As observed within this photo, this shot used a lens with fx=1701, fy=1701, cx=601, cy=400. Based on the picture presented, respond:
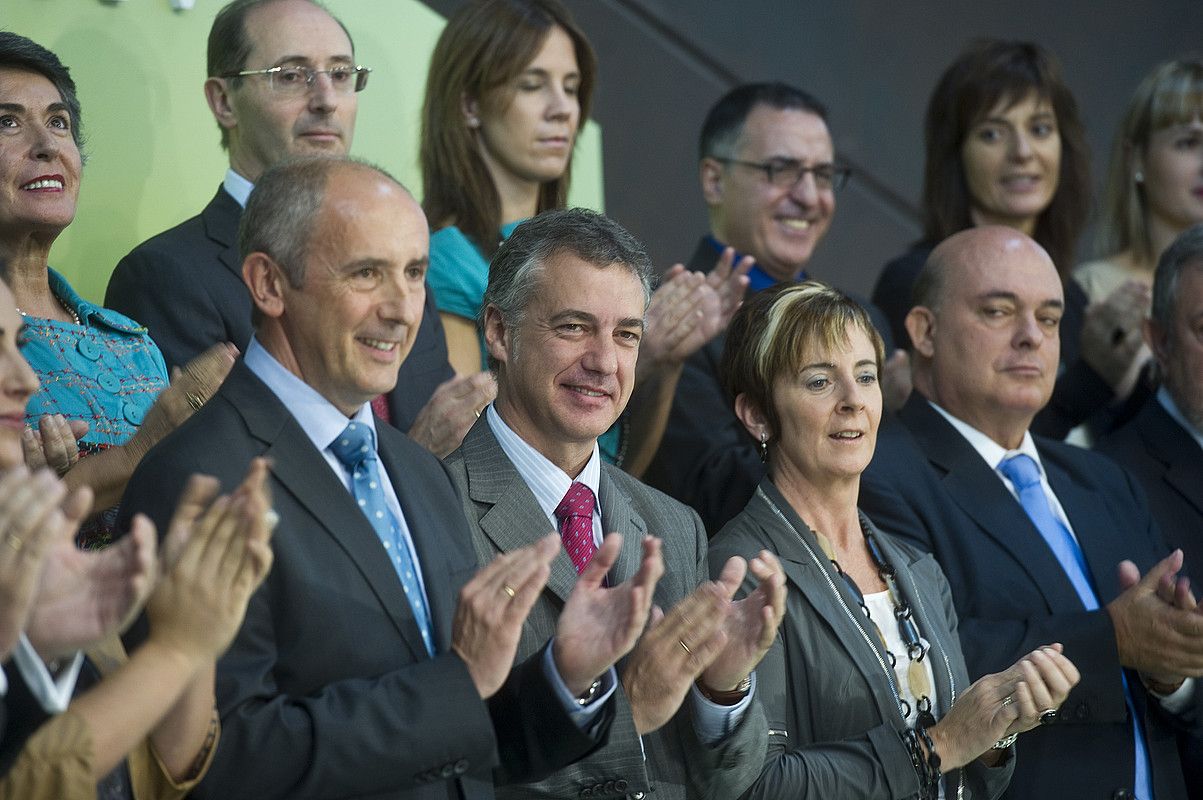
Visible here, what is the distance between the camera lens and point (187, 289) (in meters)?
3.08

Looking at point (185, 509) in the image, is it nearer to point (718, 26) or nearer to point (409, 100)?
point (409, 100)

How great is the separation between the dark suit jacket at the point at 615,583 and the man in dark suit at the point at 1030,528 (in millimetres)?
767

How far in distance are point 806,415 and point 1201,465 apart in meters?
1.35

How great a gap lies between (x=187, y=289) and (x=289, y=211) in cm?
79

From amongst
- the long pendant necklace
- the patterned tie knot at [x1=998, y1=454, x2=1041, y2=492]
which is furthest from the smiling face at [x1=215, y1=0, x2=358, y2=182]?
the patterned tie knot at [x1=998, y1=454, x2=1041, y2=492]

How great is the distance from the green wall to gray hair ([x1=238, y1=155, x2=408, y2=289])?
128 cm

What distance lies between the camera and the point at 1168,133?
15.9 feet

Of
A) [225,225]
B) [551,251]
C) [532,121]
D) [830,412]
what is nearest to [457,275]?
[532,121]

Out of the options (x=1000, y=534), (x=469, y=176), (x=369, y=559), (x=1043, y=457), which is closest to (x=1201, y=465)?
(x=1043, y=457)

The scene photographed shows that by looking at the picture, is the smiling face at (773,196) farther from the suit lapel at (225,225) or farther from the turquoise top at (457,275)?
the suit lapel at (225,225)

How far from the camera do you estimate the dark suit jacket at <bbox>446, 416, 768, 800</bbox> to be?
2.52 m

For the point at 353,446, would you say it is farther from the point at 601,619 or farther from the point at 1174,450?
the point at 1174,450

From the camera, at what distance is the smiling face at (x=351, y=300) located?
7.63 feet

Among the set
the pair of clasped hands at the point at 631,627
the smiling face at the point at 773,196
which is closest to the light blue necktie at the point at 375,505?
the pair of clasped hands at the point at 631,627
